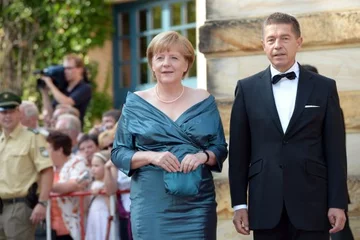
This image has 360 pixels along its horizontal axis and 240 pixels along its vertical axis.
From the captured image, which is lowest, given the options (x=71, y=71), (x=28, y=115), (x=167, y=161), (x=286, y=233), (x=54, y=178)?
(x=54, y=178)

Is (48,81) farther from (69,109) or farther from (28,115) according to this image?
(28,115)

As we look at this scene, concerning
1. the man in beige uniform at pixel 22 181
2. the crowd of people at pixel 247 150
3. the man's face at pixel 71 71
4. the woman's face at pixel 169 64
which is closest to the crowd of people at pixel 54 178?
the man in beige uniform at pixel 22 181

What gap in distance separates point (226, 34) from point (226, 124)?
68 centimetres

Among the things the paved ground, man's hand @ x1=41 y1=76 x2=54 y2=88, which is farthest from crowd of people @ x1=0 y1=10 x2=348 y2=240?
man's hand @ x1=41 y1=76 x2=54 y2=88

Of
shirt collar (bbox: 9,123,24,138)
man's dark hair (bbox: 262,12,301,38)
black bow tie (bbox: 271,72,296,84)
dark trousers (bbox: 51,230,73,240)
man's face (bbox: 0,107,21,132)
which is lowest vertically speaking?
dark trousers (bbox: 51,230,73,240)

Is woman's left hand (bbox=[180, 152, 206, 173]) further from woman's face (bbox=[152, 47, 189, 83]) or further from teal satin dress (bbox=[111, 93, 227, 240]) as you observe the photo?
woman's face (bbox=[152, 47, 189, 83])

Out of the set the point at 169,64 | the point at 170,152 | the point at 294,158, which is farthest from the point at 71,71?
the point at 294,158

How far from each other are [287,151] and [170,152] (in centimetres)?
68

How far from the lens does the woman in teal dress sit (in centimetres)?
581

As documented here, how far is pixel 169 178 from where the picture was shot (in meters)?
5.77

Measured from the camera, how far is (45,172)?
8406 mm

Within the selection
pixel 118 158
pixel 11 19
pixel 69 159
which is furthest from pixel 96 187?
pixel 11 19

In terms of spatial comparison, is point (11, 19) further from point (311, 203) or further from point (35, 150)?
point (311, 203)

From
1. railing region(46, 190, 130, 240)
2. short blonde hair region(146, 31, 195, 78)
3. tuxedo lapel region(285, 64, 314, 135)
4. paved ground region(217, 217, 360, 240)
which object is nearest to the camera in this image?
tuxedo lapel region(285, 64, 314, 135)
